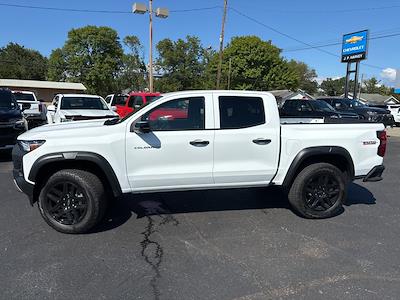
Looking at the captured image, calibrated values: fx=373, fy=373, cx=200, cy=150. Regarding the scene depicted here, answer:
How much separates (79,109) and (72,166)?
832 centimetres

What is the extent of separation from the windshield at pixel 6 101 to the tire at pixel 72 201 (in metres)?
6.85

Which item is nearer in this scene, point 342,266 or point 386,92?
point 342,266

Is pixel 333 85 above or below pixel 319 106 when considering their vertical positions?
above

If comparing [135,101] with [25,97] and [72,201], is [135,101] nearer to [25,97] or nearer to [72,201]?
[25,97]

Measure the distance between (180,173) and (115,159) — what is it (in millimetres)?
860

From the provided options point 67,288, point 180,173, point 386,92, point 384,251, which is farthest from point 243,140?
point 386,92

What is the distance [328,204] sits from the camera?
5508 mm

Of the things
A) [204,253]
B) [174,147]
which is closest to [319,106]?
[174,147]

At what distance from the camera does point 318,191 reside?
5.47 metres

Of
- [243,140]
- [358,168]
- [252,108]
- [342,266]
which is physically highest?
[252,108]

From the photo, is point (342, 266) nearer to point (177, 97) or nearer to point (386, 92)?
point (177, 97)

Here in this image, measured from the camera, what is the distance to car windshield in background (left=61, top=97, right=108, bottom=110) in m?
12.8

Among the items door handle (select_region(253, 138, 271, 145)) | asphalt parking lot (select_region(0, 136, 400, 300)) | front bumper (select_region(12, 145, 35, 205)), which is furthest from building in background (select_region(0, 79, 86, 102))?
door handle (select_region(253, 138, 271, 145))

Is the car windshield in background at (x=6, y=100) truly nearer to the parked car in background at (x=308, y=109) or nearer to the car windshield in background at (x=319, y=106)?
the parked car in background at (x=308, y=109)
